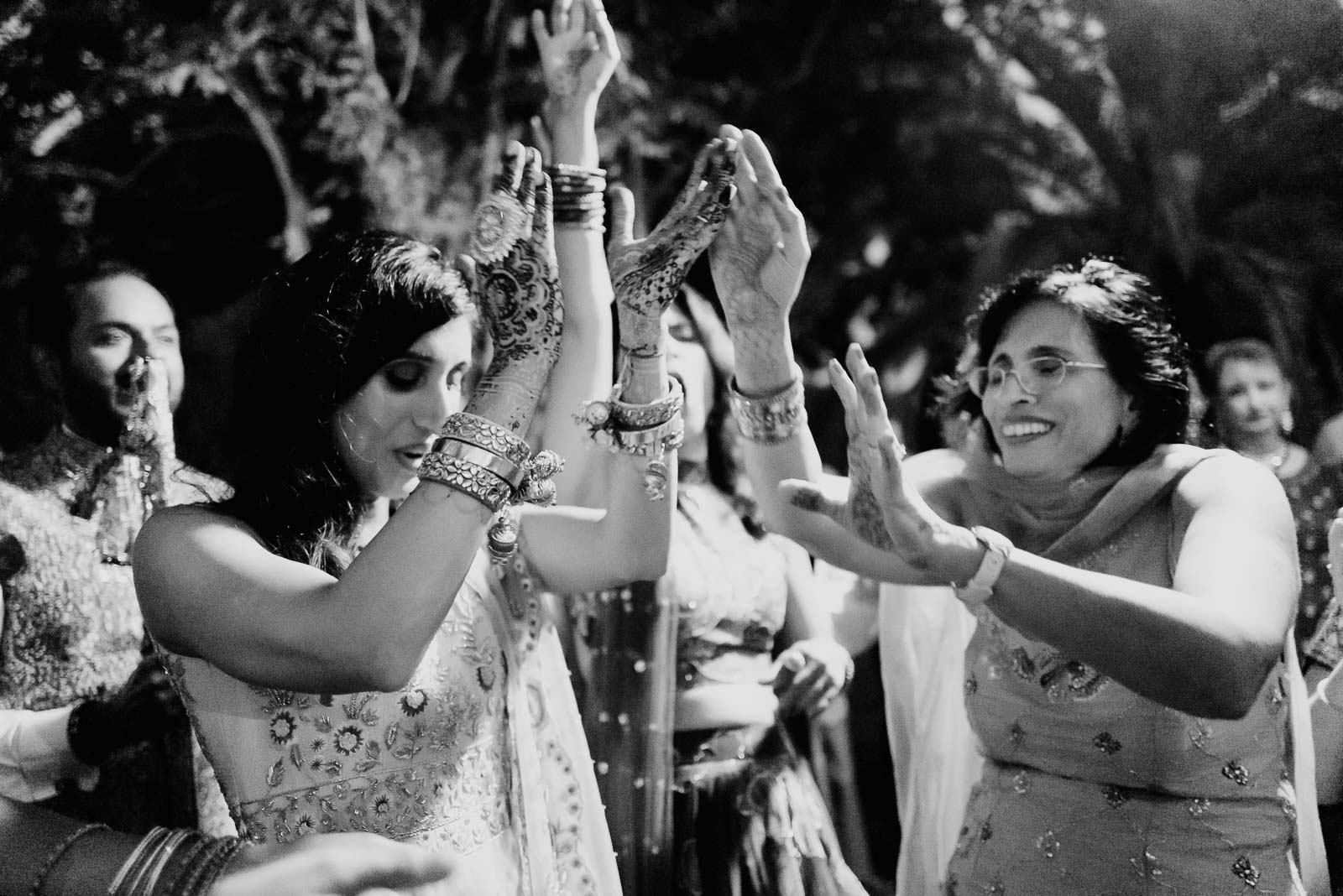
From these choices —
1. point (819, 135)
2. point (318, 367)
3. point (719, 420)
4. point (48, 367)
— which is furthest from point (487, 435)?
point (819, 135)

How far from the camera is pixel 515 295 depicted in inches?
55.2

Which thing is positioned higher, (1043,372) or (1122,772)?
(1043,372)

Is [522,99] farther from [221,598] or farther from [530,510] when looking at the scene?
[221,598]

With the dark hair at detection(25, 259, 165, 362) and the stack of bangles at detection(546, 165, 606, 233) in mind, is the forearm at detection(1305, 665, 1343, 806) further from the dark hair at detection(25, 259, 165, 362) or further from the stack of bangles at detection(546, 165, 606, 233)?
the dark hair at detection(25, 259, 165, 362)

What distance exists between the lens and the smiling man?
1.95m

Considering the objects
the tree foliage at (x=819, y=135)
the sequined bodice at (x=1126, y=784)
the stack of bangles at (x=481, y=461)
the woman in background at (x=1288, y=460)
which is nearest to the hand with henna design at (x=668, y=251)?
the stack of bangles at (x=481, y=461)

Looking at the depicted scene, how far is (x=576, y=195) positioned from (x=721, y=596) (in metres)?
1.10

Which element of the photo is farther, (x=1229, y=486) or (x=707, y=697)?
(x=707, y=697)

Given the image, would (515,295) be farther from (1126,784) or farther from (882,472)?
(1126,784)

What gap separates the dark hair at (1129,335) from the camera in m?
1.87

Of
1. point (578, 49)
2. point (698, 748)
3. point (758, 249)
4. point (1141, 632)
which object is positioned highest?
point (578, 49)

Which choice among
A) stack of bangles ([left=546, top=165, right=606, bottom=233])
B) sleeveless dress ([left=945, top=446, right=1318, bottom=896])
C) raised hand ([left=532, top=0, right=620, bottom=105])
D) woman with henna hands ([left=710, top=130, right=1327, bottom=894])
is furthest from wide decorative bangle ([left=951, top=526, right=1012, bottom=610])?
raised hand ([left=532, top=0, right=620, bottom=105])

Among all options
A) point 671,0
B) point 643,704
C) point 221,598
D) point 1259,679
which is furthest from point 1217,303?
point 221,598

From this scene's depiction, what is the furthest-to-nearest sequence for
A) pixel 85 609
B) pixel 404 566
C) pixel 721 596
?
pixel 721 596
pixel 85 609
pixel 404 566
